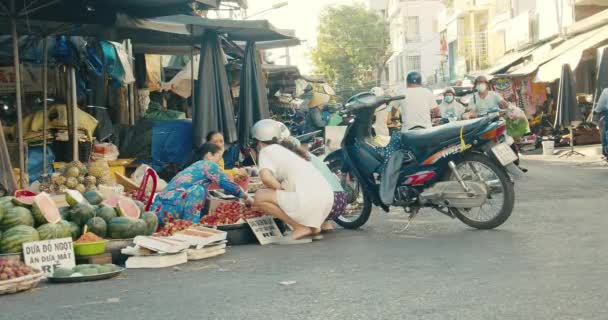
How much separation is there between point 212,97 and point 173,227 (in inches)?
190

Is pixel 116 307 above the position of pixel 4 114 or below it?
below

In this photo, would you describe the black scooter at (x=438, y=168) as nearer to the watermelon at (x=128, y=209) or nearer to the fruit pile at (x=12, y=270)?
the watermelon at (x=128, y=209)

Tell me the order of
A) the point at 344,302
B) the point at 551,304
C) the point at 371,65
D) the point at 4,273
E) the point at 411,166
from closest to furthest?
the point at 551,304
the point at 344,302
the point at 4,273
the point at 411,166
the point at 371,65

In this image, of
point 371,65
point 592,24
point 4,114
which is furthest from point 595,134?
point 371,65

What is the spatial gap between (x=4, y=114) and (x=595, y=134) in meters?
18.5

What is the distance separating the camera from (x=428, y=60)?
8300 centimetres

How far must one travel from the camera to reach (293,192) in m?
9.10

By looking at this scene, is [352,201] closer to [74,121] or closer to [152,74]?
[74,121]

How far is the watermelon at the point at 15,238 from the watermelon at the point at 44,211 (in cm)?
37

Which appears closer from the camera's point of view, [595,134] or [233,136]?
[233,136]

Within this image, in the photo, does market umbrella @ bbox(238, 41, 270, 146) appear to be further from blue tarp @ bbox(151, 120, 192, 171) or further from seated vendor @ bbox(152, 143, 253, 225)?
seated vendor @ bbox(152, 143, 253, 225)

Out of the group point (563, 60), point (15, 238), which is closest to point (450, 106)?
point (563, 60)

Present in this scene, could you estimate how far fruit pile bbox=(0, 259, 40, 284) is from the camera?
6.45 metres

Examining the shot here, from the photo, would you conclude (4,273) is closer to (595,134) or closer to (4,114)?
(4,114)
